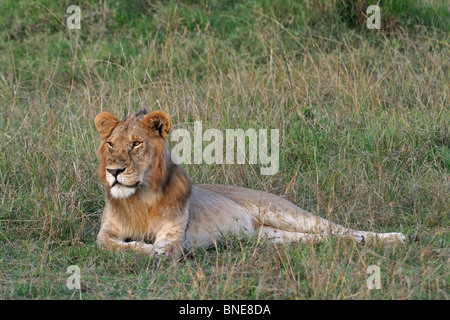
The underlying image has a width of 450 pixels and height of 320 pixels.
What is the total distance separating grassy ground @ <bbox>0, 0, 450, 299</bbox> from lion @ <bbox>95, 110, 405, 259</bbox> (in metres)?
0.16

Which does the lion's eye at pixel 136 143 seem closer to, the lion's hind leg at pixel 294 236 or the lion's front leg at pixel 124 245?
the lion's front leg at pixel 124 245

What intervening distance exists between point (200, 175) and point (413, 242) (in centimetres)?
201

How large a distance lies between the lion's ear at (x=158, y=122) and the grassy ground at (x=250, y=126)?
0.79 meters

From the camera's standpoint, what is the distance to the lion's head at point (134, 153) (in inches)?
197

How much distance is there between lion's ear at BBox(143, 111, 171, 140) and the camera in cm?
517

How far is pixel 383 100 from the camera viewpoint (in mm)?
7828

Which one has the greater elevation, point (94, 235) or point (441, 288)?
point (441, 288)

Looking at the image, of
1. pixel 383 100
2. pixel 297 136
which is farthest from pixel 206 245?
pixel 383 100

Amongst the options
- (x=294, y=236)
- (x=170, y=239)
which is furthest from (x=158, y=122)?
(x=294, y=236)

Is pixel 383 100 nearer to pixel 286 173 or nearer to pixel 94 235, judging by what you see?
pixel 286 173

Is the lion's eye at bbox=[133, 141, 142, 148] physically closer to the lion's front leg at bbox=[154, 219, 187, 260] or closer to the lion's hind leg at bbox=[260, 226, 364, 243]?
the lion's front leg at bbox=[154, 219, 187, 260]

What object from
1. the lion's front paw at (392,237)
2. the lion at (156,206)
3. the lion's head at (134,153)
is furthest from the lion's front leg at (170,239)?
the lion's front paw at (392,237)

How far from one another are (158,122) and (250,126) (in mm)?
2175
